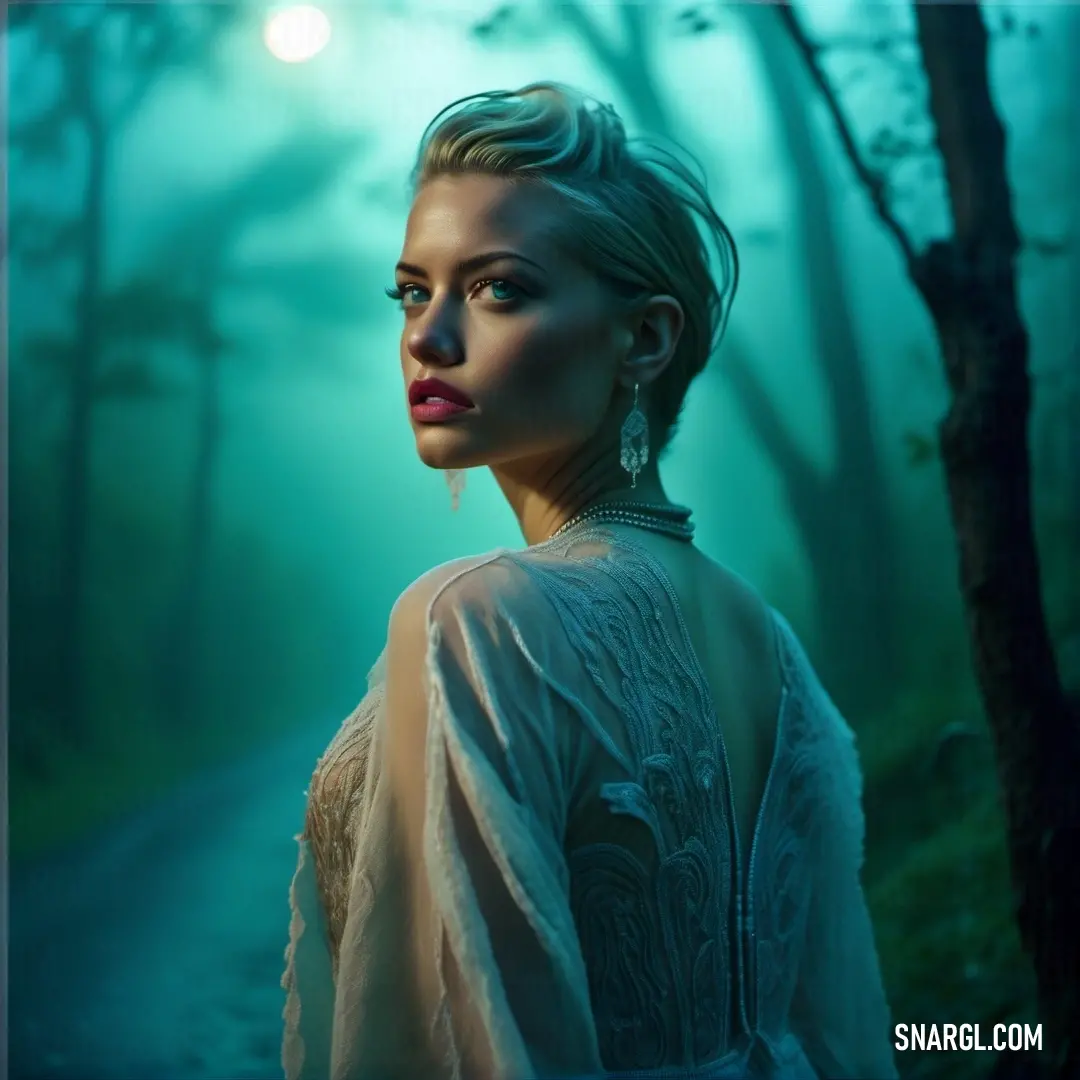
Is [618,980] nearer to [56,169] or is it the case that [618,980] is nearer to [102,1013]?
[102,1013]

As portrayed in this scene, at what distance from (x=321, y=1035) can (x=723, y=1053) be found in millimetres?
442

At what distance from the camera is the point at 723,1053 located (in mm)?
1263

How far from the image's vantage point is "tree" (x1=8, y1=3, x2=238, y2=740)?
197cm

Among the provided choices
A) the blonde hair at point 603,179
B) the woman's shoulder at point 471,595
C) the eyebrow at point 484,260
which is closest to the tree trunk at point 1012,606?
the blonde hair at point 603,179

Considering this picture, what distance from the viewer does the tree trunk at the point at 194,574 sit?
1946 mm

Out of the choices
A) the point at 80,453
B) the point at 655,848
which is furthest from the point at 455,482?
the point at 80,453

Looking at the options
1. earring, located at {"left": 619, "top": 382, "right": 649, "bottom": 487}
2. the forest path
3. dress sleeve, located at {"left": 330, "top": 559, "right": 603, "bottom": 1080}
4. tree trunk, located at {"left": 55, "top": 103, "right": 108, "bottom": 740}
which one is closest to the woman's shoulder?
dress sleeve, located at {"left": 330, "top": 559, "right": 603, "bottom": 1080}

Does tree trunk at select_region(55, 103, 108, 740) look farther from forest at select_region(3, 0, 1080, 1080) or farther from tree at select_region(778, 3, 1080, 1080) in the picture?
tree at select_region(778, 3, 1080, 1080)

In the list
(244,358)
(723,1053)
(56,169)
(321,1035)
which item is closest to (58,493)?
(244,358)

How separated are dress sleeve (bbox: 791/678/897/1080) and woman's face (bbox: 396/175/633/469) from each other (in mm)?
511

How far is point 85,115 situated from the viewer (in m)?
1.98

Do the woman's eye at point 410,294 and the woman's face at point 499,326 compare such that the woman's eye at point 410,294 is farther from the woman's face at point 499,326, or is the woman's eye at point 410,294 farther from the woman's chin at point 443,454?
the woman's chin at point 443,454

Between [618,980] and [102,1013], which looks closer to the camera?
[618,980]

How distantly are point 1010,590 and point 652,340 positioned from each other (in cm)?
92
